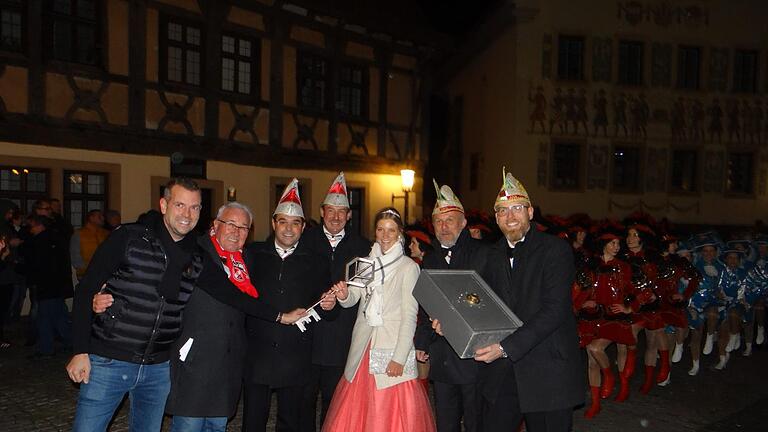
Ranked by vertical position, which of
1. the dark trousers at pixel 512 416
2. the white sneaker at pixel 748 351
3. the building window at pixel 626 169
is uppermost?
the building window at pixel 626 169

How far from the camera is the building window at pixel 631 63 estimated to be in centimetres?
2267

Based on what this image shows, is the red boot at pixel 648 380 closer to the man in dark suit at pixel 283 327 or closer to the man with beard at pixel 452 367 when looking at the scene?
the man with beard at pixel 452 367

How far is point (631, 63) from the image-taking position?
22812 mm

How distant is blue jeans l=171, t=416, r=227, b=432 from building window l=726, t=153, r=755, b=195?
24.8 metres

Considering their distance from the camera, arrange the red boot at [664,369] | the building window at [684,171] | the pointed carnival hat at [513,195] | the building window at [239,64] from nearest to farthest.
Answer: the pointed carnival hat at [513,195]
the red boot at [664,369]
the building window at [239,64]
the building window at [684,171]

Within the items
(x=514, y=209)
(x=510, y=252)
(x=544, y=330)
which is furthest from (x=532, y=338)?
(x=514, y=209)

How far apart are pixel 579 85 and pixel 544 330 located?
20062 millimetres

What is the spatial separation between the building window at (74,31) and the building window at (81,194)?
235cm

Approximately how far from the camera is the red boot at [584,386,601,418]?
6766 mm

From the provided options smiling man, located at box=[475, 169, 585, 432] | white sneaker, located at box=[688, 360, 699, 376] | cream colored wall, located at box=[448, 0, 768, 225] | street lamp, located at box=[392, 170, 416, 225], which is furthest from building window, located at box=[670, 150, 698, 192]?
smiling man, located at box=[475, 169, 585, 432]

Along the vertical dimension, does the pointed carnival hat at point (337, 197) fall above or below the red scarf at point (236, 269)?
above

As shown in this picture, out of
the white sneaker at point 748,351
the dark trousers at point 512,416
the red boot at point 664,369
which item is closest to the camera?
the dark trousers at point 512,416

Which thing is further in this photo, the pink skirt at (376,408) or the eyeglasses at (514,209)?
the pink skirt at (376,408)

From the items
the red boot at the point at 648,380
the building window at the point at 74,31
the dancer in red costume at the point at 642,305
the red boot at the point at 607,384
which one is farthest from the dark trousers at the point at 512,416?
the building window at the point at 74,31
